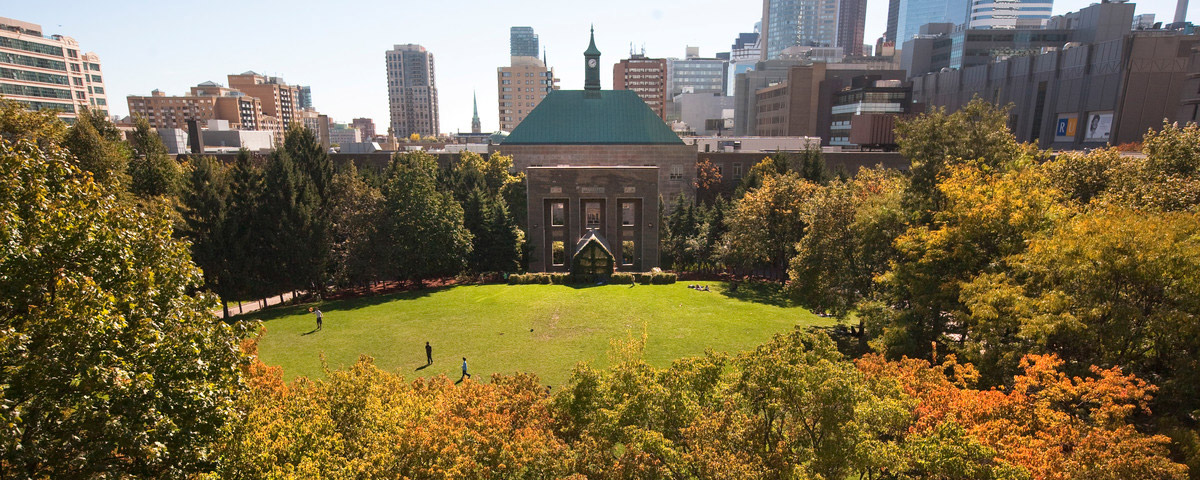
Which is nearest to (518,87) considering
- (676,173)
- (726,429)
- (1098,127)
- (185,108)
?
(185,108)

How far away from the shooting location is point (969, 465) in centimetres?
1008

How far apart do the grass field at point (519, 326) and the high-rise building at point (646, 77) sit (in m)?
134

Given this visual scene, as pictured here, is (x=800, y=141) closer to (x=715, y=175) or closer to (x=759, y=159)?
(x=759, y=159)

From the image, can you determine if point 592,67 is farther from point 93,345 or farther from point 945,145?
point 93,345

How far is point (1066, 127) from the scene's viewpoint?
75.6 metres

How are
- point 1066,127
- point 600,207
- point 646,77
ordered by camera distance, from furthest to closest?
point 646,77, point 1066,127, point 600,207

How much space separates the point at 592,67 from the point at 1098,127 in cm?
6648

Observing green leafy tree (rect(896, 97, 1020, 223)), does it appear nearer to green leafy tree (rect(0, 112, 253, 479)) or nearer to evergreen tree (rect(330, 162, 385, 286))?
green leafy tree (rect(0, 112, 253, 479))

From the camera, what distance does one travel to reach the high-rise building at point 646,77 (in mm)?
165500

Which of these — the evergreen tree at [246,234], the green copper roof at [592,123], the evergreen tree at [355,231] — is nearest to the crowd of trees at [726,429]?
the evergreen tree at [246,234]

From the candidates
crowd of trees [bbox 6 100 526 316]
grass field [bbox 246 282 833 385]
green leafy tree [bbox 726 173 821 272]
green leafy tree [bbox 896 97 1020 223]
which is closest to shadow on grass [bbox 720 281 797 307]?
grass field [bbox 246 282 833 385]

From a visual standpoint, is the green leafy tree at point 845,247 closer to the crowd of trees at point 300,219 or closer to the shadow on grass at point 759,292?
the shadow on grass at point 759,292

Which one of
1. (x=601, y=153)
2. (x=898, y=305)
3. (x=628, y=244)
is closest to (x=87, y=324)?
(x=898, y=305)

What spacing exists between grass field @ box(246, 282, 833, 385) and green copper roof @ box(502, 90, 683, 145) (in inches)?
1246
